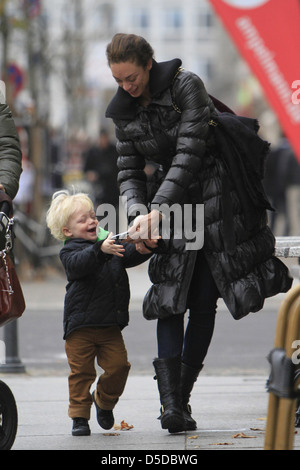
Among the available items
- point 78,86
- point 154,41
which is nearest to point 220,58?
point 154,41

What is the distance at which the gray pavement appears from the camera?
16.7ft

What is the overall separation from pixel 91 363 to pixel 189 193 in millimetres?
937

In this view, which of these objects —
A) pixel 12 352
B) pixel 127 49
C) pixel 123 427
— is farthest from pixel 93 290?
pixel 12 352

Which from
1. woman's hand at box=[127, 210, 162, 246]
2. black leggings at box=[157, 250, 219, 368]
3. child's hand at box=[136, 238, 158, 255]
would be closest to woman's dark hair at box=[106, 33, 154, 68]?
woman's hand at box=[127, 210, 162, 246]

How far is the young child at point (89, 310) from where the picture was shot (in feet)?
17.3

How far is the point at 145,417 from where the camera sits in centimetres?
595

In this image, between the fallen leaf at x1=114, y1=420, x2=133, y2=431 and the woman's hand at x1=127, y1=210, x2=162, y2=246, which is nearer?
the woman's hand at x1=127, y1=210, x2=162, y2=246

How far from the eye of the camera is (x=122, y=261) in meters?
5.39

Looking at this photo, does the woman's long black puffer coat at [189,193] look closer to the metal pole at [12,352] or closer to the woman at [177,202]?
the woman at [177,202]

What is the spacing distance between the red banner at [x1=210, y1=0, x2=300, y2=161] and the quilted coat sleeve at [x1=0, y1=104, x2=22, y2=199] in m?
6.95

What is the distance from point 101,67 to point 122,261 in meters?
32.3

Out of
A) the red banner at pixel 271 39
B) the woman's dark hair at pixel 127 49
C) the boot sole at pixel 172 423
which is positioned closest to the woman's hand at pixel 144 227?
the woman's dark hair at pixel 127 49

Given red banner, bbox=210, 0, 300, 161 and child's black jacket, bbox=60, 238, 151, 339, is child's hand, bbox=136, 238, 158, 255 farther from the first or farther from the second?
red banner, bbox=210, 0, 300, 161
